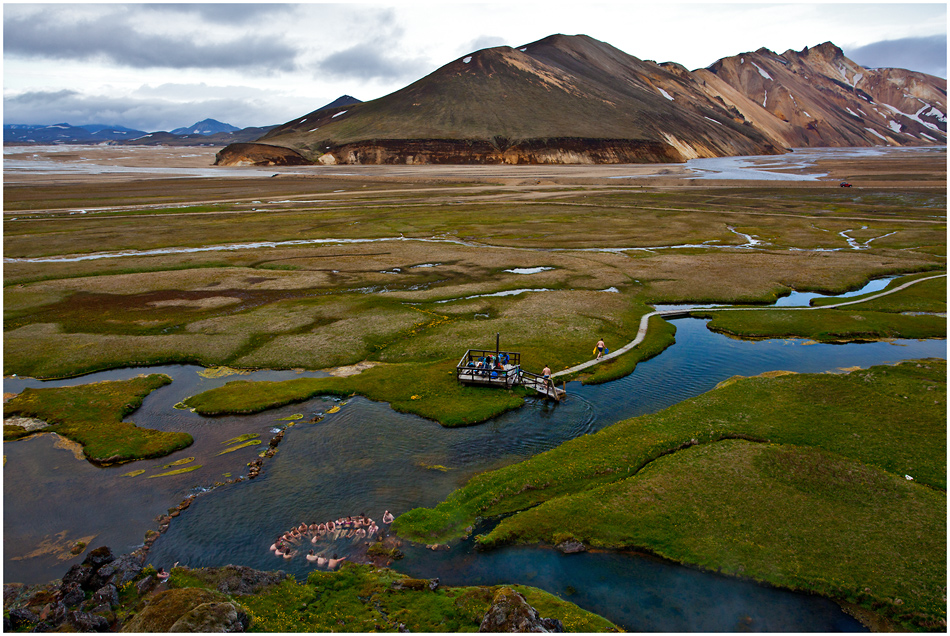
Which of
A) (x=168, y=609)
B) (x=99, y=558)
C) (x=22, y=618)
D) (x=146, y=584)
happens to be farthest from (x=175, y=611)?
(x=99, y=558)

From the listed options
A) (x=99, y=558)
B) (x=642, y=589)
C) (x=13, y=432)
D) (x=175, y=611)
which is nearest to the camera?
(x=175, y=611)

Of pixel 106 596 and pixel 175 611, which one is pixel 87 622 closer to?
pixel 106 596

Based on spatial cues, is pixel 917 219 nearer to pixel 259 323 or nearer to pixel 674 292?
pixel 674 292

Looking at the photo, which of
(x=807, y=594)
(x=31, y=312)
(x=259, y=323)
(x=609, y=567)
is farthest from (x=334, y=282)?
(x=807, y=594)

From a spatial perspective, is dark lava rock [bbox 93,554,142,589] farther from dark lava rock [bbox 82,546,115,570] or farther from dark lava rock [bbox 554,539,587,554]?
dark lava rock [bbox 554,539,587,554]

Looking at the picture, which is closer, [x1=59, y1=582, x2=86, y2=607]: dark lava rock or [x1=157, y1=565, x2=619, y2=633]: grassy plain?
[x1=157, y1=565, x2=619, y2=633]: grassy plain

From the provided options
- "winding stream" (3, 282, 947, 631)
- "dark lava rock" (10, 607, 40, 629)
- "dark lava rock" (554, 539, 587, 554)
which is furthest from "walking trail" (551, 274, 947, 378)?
"dark lava rock" (10, 607, 40, 629)

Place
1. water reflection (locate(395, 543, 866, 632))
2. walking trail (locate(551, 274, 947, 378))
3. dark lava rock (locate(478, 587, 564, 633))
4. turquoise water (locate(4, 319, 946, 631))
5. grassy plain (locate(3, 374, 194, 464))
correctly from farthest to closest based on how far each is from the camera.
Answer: walking trail (locate(551, 274, 947, 378)), grassy plain (locate(3, 374, 194, 464)), turquoise water (locate(4, 319, 946, 631)), water reflection (locate(395, 543, 866, 632)), dark lava rock (locate(478, 587, 564, 633))
